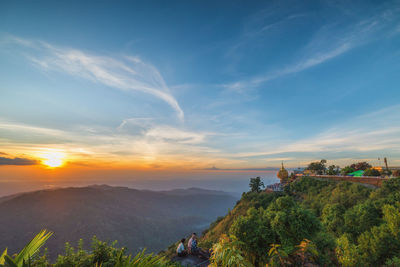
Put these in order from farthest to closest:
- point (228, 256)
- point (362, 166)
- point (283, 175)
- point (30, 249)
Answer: point (283, 175), point (362, 166), point (228, 256), point (30, 249)

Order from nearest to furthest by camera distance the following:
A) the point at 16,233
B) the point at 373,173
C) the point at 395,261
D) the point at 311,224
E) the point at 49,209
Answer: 1. the point at 395,261
2. the point at 311,224
3. the point at 373,173
4. the point at 16,233
5. the point at 49,209

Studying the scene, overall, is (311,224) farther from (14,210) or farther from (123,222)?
(14,210)

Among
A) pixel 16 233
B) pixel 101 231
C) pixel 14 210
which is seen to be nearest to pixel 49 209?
pixel 14 210

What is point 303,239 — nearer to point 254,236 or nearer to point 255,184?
point 254,236

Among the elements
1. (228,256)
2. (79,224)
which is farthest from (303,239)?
(79,224)

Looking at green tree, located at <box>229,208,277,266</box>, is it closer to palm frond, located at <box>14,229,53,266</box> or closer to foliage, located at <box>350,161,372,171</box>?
palm frond, located at <box>14,229,53,266</box>

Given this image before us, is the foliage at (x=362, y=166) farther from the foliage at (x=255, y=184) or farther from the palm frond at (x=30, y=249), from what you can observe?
the palm frond at (x=30, y=249)

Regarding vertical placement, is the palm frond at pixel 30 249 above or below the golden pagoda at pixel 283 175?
above

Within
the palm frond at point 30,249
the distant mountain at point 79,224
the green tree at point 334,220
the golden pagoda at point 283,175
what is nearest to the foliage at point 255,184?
the golden pagoda at point 283,175

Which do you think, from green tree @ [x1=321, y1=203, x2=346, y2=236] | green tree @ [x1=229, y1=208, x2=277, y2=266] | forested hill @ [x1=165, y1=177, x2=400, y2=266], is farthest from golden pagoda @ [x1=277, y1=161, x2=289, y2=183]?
green tree @ [x1=229, y1=208, x2=277, y2=266]

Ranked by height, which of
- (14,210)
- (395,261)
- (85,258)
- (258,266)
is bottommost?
(14,210)

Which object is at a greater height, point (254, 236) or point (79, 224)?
point (254, 236)

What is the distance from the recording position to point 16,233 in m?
128

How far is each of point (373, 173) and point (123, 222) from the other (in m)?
178
